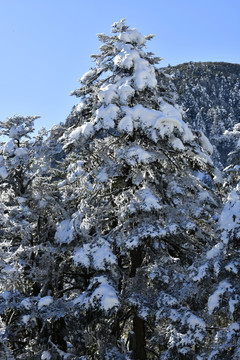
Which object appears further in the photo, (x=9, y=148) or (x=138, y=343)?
(x=9, y=148)

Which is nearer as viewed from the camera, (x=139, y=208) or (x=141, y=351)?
(x=139, y=208)

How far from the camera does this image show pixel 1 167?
12422mm

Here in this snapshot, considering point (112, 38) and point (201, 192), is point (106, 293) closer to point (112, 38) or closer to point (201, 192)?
point (201, 192)

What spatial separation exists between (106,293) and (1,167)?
Answer: 626 centimetres

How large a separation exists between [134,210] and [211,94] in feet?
405

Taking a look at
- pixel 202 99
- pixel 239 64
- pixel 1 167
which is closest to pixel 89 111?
pixel 1 167

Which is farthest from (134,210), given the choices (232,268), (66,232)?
(232,268)

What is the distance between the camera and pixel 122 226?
32.9 feet

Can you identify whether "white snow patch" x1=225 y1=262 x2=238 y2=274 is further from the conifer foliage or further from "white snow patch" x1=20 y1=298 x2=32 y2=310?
"white snow patch" x1=20 y1=298 x2=32 y2=310

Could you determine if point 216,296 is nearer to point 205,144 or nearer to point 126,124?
point 126,124

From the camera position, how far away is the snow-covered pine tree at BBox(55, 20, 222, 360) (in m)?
8.88

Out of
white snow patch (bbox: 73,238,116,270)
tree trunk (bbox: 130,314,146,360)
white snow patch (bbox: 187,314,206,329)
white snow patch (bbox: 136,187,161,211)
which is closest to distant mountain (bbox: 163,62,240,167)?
tree trunk (bbox: 130,314,146,360)

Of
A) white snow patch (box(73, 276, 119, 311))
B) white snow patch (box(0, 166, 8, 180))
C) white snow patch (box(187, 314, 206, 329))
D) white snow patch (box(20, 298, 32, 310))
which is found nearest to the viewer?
white snow patch (box(187, 314, 206, 329))

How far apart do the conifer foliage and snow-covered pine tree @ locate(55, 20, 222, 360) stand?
0.11 ft
